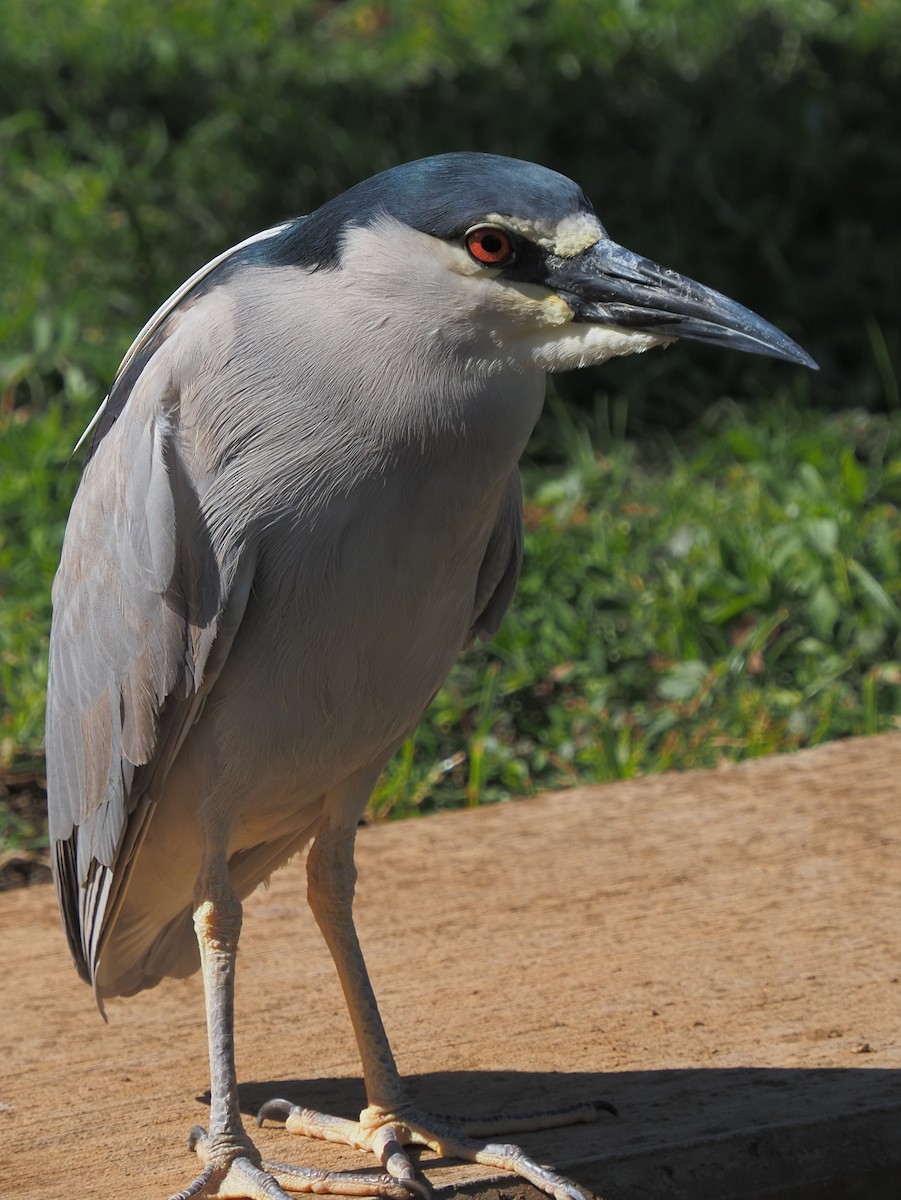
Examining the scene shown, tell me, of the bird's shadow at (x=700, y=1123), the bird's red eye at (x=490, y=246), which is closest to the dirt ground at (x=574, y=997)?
the bird's shadow at (x=700, y=1123)

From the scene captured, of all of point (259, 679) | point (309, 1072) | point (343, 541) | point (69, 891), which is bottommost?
point (309, 1072)

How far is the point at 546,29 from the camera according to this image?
7.70 metres

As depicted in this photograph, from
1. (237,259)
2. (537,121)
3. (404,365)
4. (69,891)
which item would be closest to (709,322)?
(404,365)

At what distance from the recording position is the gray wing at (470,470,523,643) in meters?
2.77

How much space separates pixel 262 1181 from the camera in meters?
2.49

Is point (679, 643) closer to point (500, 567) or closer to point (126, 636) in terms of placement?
point (500, 567)

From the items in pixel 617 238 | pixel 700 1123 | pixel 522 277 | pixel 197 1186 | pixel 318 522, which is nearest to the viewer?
pixel 522 277

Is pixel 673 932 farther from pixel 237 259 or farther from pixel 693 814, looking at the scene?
pixel 237 259

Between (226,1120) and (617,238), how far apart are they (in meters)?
4.64

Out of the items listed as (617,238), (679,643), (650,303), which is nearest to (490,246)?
(650,303)

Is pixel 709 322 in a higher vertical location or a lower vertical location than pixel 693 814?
higher

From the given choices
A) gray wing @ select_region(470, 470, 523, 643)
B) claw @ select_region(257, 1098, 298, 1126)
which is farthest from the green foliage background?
claw @ select_region(257, 1098, 298, 1126)

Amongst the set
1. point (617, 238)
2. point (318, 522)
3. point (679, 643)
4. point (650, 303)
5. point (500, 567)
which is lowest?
point (679, 643)

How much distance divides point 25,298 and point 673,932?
3.81 metres
